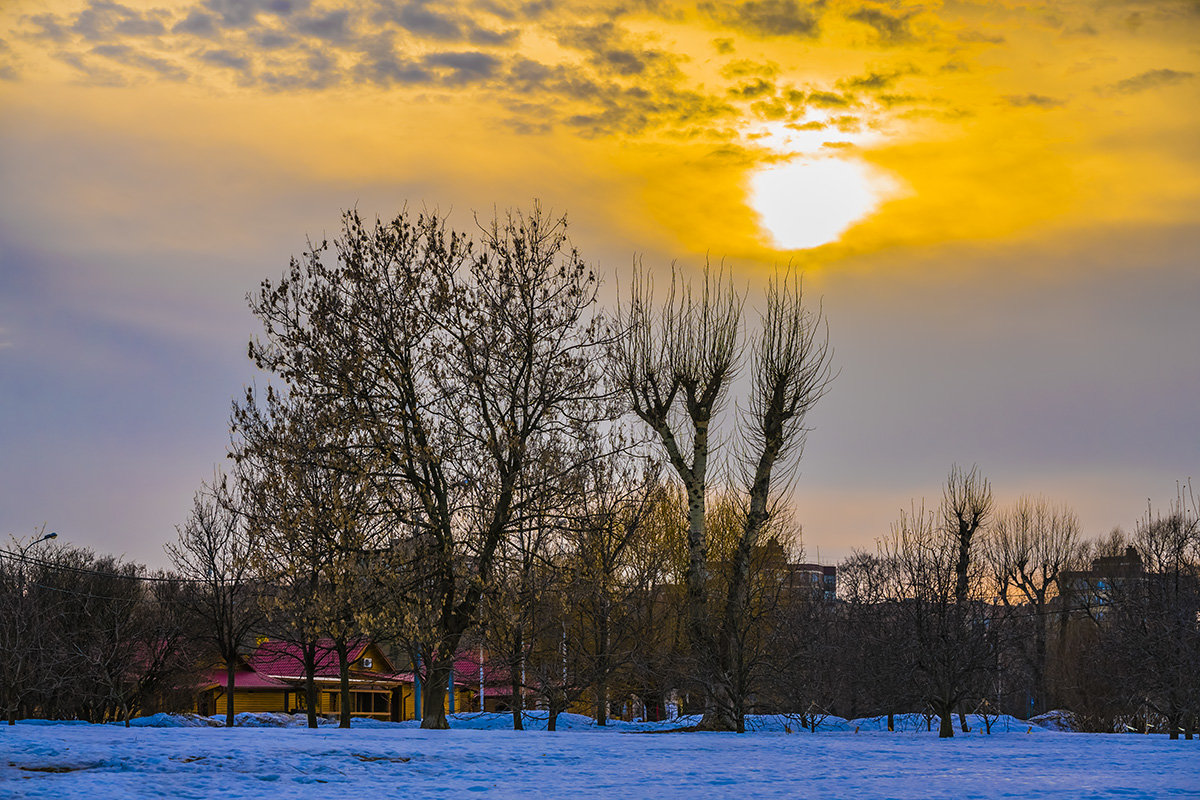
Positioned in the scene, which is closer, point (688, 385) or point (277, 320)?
point (277, 320)

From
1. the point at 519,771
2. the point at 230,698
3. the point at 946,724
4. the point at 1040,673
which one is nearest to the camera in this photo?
the point at 519,771

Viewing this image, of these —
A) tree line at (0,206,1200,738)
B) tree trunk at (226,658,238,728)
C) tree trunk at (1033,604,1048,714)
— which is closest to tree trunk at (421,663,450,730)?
tree line at (0,206,1200,738)

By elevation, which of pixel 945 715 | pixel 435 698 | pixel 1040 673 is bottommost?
pixel 1040 673

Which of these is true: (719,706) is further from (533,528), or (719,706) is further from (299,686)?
(299,686)

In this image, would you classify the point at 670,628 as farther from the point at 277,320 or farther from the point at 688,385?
the point at 277,320

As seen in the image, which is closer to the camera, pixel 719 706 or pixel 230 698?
pixel 719 706

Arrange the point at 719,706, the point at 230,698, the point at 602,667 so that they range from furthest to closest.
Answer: the point at 230,698 → the point at 602,667 → the point at 719,706

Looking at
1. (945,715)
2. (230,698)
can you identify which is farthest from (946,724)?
(230,698)

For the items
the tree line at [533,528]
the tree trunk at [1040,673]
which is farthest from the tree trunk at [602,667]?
the tree trunk at [1040,673]

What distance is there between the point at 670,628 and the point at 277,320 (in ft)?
88.0

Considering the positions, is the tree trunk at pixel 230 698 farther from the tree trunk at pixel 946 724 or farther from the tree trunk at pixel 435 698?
the tree trunk at pixel 946 724

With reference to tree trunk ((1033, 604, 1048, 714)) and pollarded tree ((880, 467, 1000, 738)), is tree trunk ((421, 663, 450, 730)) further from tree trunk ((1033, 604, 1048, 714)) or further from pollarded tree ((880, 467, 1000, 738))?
tree trunk ((1033, 604, 1048, 714))

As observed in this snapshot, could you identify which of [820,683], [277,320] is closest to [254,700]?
[820,683]

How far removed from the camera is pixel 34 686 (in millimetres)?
45812
